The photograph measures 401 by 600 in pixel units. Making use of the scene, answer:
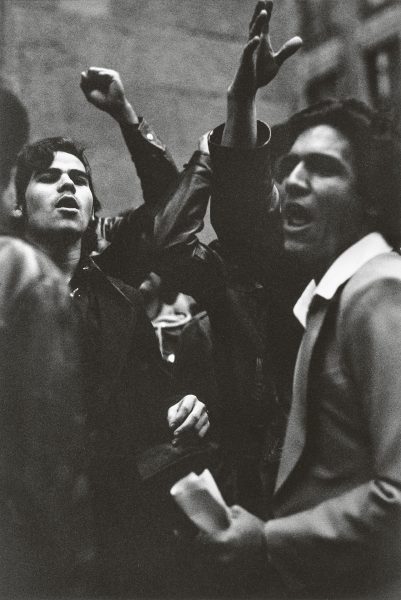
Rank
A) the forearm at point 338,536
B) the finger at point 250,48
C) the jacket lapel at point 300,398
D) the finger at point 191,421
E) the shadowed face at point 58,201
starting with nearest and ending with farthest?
the forearm at point 338,536 → the jacket lapel at point 300,398 → the finger at point 250,48 → the finger at point 191,421 → the shadowed face at point 58,201

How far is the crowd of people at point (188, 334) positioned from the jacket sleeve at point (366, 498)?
0.04 feet

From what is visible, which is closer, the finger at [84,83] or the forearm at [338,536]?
the forearm at [338,536]

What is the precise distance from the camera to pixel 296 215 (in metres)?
3.26

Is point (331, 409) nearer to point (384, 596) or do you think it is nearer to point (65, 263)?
point (384, 596)

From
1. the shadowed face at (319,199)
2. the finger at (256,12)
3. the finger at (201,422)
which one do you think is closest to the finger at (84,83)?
the finger at (256,12)

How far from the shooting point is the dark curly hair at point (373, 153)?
320cm

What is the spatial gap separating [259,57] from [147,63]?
0.60 meters

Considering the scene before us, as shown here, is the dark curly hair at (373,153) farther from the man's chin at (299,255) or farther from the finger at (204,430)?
the finger at (204,430)

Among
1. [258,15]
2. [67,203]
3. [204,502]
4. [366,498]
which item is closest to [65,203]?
[67,203]

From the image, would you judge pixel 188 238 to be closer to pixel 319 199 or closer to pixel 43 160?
pixel 319 199

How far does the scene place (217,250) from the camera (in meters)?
3.38

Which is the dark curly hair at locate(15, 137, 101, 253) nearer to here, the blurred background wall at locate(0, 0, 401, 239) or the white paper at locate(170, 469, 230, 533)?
the blurred background wall at locate(0, 0, 401, 239)

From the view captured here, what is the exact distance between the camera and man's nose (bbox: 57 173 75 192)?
11.3ft

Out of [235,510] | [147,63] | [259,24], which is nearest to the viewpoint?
[235,510]
